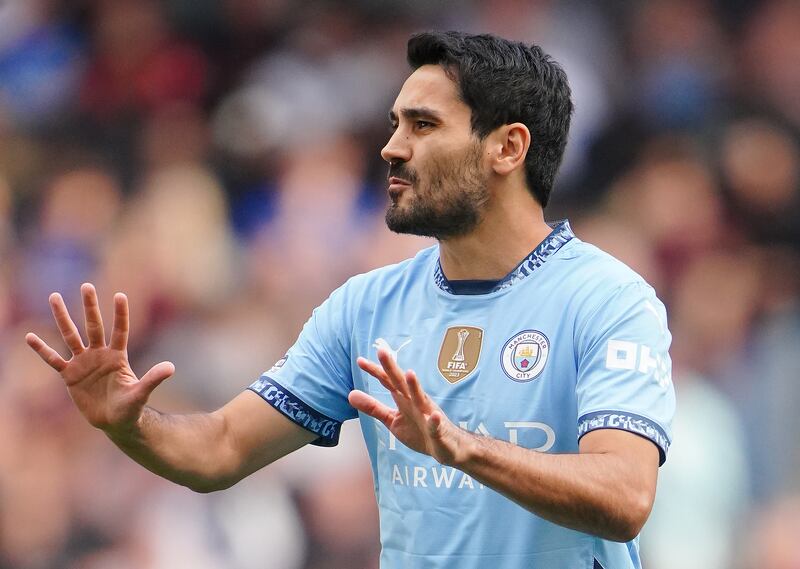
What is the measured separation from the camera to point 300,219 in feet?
25.2

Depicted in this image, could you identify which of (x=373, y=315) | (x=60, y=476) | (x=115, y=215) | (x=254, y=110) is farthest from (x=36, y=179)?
(x=373, y=315)

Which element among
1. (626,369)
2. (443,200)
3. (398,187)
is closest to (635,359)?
(626,369)

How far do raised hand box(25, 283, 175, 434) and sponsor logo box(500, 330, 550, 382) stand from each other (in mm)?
983

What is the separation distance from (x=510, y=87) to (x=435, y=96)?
9.3 inches

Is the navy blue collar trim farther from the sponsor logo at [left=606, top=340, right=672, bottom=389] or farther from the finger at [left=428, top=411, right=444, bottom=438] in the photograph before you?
the finger at [left=428, top=411, right=444, bottom=438]

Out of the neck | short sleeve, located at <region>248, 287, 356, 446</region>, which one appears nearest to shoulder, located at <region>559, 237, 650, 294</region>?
the neck

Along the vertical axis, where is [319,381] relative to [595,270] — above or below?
below

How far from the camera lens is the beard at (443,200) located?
3826 mm

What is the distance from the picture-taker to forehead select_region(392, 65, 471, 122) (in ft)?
12.8

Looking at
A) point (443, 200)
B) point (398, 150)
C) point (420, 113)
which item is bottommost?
point (443, 200)

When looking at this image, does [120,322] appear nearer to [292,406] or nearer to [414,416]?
[292,406]

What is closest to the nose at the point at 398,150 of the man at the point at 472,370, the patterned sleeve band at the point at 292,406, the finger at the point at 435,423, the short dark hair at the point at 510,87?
the man at the point at 472,370

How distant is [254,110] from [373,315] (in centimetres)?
455

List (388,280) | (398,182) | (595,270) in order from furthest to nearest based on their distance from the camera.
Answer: (388,280)
(398,182)
(595,270)
